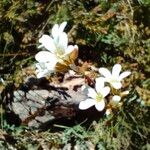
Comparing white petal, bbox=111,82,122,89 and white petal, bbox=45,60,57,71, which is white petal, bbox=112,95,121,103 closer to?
white petal, bbox=111,82,122,89

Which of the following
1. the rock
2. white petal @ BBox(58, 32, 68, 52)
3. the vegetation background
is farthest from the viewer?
the rock

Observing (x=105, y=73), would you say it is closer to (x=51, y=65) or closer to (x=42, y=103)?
(x=51, y=65)

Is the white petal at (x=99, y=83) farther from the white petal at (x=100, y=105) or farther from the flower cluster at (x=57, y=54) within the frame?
the flower cluster at (x=57, y=54)

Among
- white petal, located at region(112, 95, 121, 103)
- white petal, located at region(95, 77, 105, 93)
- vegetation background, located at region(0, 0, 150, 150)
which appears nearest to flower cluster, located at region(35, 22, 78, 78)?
white petal, located at region(95, 77, 105, 93)

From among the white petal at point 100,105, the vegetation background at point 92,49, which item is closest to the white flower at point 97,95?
the white petal at point 100,105

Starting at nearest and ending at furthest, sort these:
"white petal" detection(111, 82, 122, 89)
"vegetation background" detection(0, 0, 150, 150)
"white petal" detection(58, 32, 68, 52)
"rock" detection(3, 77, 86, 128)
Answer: "white petal" detection(58, 32, 68, 52)
"white petal" detection(111, 82, 122, 89)
"vegetation background" detection(0, 0, 150, 150)
"rock" detection(3, 77, 86, 128)

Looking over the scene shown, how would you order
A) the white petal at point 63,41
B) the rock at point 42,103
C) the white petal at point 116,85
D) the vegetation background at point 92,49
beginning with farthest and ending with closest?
the rock at point 42,103, the vegetation background at point 92,49, the white petal at point 116,85, the white petal at point 63,41
